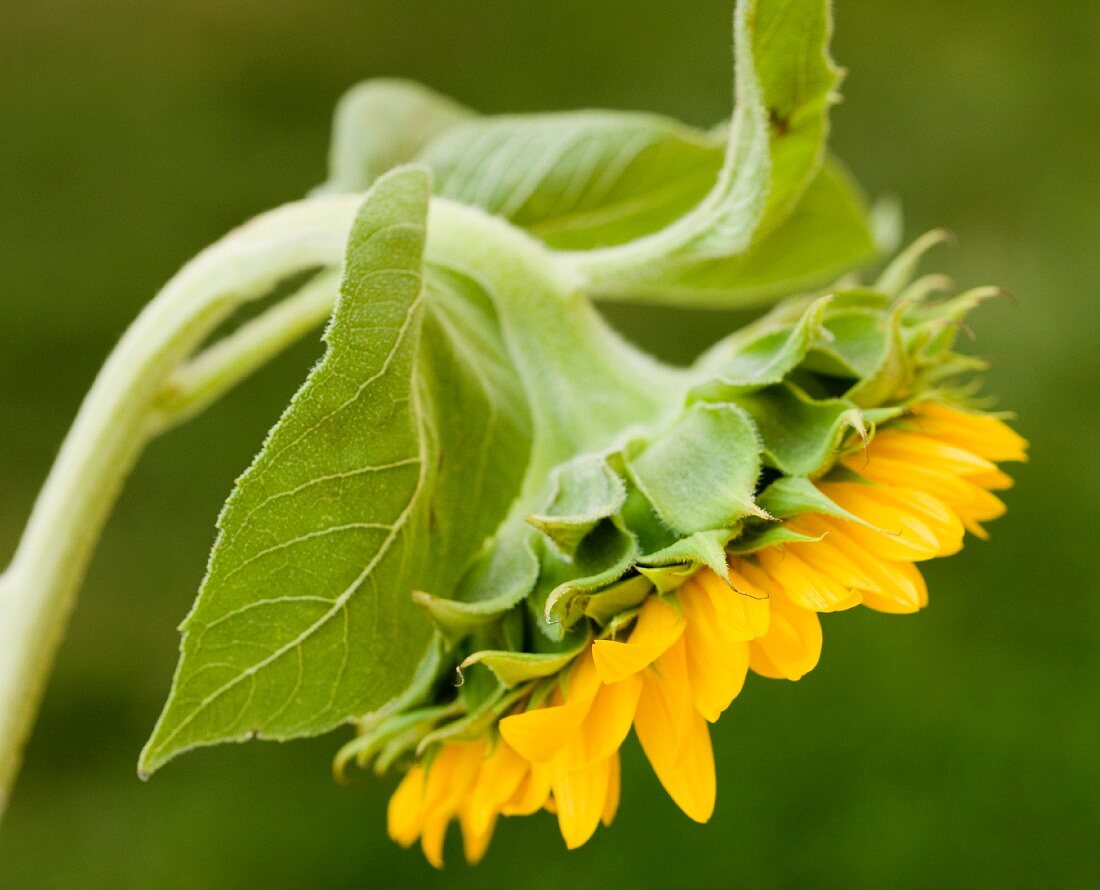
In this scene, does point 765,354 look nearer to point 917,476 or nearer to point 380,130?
point 917,476

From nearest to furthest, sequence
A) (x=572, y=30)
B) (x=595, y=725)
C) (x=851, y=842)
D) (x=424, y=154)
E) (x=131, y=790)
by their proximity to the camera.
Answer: (x=595, y=725), (x=424, y=154), (x=851, y=842), (x=131, y=790), (x=572, y=30)

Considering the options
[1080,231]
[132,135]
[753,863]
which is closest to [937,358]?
[753,863]

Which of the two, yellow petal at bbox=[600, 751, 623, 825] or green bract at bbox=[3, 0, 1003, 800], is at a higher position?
green bract at bbox=[3, 0, 1003, 800]

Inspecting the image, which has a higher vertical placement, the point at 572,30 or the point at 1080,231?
the point at 572,30

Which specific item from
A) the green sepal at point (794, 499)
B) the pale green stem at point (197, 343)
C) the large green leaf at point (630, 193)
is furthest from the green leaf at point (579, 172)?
the green sepal at point (794, 499)

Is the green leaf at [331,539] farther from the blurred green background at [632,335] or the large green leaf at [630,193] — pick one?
the blurred green background at [632,335]

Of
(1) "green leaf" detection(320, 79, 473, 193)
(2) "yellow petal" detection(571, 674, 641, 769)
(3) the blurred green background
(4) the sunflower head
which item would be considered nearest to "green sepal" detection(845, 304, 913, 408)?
(4) the sunflower head

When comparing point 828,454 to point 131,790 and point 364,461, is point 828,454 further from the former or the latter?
point 131,790

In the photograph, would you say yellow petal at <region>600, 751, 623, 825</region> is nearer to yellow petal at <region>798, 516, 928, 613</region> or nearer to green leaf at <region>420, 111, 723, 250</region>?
yellow petal at <region>798, 516, 928, 613</region>
